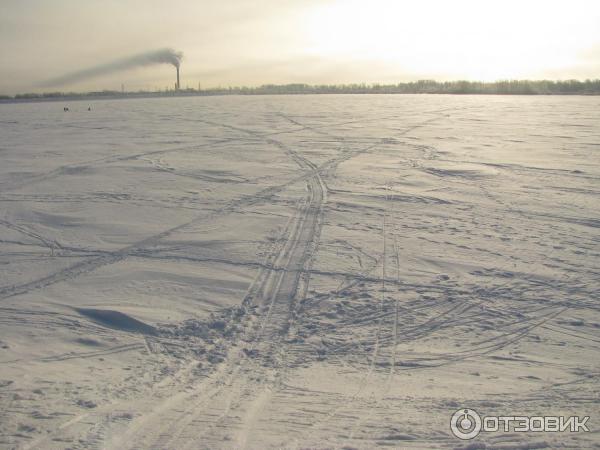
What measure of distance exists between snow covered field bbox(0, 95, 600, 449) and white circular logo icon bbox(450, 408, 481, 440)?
0.22 feet

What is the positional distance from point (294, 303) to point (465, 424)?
1.97m

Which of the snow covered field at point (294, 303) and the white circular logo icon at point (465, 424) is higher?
the snow covered field at point (294, 303)

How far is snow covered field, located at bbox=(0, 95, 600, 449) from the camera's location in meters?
3.16

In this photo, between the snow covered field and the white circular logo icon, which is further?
the snow covered field

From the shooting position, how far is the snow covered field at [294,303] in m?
3.16

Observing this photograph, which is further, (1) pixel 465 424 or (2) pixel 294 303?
(2) pixel 294 303

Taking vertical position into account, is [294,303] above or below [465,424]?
above

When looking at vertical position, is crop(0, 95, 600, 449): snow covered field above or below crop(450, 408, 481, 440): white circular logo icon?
above

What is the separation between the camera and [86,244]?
6133mm

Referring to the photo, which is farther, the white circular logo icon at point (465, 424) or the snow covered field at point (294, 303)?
the snow covered field at point (294, 303)

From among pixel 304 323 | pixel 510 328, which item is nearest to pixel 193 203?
pixel 304 323

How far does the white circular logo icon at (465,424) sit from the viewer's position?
3.01 m

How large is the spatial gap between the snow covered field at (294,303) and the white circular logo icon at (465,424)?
2.6 inches

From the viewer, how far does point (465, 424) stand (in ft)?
10.2
